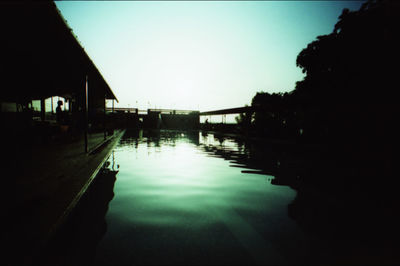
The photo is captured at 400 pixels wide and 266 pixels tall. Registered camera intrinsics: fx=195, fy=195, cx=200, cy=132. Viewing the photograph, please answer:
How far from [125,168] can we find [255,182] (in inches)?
160

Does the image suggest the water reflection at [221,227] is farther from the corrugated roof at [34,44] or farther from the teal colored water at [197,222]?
the corrugated roof at [34,44]

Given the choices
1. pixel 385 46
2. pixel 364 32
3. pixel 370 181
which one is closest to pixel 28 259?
pixel 370 181

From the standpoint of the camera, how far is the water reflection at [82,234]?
81.6 inches

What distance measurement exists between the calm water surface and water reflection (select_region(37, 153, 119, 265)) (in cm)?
2

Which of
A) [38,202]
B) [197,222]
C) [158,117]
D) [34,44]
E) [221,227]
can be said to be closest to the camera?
[38,202]

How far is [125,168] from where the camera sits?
20.8ft

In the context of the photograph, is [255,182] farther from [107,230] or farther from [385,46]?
[385,46]

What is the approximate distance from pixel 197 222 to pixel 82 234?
1.58 meters

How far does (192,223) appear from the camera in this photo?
3000 millimetres

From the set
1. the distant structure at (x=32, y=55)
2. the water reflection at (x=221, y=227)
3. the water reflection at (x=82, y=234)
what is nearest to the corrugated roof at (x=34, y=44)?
the distant structure at (x=32, y=55)

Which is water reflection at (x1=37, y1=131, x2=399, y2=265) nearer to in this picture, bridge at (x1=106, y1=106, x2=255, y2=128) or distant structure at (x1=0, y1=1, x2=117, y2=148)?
distant structure at (x1=0, y1=1, x2=117, y2=148)

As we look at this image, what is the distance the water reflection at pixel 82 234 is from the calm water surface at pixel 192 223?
2 cm

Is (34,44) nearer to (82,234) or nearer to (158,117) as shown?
(82,234)

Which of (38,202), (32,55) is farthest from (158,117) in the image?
(38,202)
